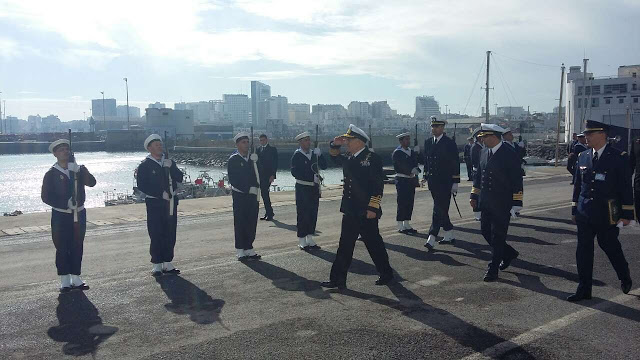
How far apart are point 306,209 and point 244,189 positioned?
1.49m

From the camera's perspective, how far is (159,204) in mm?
9000

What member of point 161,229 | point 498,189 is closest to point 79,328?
point 161,229

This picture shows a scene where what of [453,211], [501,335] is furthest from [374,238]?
[453,211]

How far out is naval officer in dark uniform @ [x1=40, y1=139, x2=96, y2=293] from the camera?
316 inches

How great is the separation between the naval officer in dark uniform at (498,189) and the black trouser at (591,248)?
47.7 inches

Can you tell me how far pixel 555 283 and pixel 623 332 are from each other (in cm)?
207

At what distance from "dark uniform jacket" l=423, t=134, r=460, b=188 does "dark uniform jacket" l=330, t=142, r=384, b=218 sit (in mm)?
3160

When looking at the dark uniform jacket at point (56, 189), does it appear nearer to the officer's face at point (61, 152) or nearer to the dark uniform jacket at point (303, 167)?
the officer's face at point (61, 152)

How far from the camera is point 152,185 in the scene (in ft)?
29.5

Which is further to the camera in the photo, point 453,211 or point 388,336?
point 453,211

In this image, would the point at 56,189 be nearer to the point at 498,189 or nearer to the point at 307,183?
the point at 307,183

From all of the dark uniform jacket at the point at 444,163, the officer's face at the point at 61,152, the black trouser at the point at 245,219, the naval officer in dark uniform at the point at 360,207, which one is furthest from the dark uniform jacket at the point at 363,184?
the officer's face at the point at 61,152

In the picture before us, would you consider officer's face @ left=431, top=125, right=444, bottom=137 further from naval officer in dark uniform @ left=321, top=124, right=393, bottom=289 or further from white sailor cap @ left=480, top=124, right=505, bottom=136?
naval officer in dark uniform @ left=321, top=124, right=393, bottom=289

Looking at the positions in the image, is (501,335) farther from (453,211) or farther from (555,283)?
(453,211)
